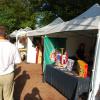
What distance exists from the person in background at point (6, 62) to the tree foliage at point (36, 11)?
55.8 ft

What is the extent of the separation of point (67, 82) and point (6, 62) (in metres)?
3.44

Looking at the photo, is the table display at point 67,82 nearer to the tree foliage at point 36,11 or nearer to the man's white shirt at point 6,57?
the man's white shirt at point 6,57

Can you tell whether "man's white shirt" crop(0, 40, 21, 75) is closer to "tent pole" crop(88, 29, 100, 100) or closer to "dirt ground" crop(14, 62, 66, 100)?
"tent pole" crop(88, 29, 100, 100)

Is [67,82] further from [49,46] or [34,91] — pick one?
[49,46]

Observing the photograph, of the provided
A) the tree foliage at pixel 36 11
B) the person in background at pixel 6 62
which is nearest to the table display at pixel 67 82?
the person in background at pixel 6 62

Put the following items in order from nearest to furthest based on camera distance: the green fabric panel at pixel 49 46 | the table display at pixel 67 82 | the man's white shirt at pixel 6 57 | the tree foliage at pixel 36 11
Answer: the man's white shirt at pixel 6 57
the table display at pixel 67 82
the green fabric panel at pixel 49 46
the tree foliage at pixel 36 11

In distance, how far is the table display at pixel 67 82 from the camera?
7773mm

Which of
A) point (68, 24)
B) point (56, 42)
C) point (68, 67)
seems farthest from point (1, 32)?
point (56, 42)

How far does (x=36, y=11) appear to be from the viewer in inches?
1222

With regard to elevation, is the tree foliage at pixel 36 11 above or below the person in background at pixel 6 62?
above

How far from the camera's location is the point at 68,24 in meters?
9.27

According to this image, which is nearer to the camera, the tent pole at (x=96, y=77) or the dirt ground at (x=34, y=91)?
the tent pole at (x=96, y=77)

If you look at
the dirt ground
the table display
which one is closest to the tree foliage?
the dirt ground

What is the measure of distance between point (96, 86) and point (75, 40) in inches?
278
